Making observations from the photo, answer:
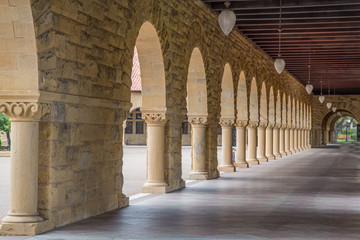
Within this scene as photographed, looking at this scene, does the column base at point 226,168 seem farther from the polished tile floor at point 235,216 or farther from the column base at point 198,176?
the polished tile floor at point 235,216

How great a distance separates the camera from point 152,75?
10773 millimetres

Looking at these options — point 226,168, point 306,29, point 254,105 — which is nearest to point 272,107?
point 254,105

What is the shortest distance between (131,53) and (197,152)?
526 cm

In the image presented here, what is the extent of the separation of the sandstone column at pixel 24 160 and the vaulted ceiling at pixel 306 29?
7600 millimetres

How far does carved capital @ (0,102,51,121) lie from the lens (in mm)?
6402

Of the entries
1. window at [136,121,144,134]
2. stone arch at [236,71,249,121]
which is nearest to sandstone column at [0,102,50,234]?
stone arch at [236,71,249,121]

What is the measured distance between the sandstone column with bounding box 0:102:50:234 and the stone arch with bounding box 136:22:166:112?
437cm

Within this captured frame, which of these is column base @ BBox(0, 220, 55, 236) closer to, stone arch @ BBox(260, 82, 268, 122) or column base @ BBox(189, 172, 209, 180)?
column base @ BBox(189, 172, 209, 180)

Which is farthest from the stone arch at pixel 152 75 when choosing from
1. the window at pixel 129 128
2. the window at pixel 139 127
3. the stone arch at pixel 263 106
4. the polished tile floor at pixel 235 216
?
the window at pixel 129 128

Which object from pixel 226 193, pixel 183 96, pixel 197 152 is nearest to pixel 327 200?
pixel 226 193

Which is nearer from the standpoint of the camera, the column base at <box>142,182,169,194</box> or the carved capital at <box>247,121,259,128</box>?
the column base at <box>142,182,169,194</box>

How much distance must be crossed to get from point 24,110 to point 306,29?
12.3 m

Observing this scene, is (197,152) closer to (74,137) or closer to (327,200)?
(327,200)

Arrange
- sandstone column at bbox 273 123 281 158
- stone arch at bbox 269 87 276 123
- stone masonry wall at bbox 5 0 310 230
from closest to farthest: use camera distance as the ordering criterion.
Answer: stone masonry wall at bbox 5 0 310 230
stone arch at bbox 269 87 276 123
sandstone column at bbox 273 123 281 158
